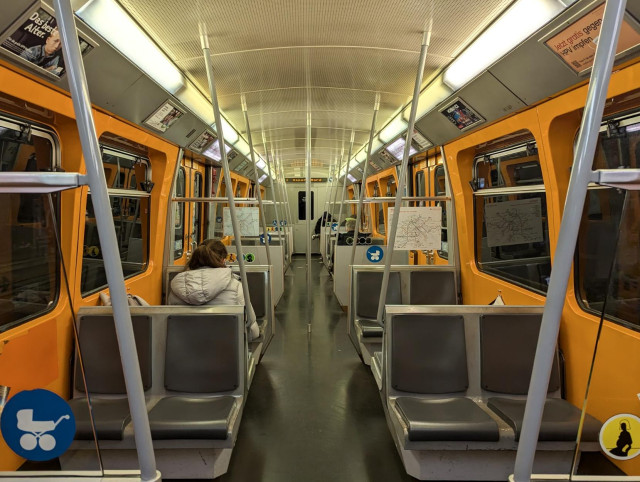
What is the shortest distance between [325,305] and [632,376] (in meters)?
5.25

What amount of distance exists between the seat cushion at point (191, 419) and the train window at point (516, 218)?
2412mm

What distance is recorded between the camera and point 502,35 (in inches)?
97.2

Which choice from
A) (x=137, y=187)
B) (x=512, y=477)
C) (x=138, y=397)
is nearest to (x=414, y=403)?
(x=512, y=477)

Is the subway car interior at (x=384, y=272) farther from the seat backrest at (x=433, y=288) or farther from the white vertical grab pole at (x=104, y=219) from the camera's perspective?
the seat backrest at (x=433, y=288)

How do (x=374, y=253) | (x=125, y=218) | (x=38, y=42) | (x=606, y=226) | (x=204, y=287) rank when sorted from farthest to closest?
(x=374, y=253), (x=125, y=218), (x=204, y=287), (x=606, y=226), (x=38, y=42)

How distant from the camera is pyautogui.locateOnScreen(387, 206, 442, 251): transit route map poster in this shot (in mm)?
3615

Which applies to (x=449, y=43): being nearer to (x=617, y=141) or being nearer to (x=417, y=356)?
(x=617, y=141)

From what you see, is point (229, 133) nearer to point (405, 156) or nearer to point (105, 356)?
point (405, 156)

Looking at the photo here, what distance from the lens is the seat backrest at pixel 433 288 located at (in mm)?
4371

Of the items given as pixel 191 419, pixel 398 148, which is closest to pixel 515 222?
pixel 191 419

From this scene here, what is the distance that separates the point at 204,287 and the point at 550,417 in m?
2.34

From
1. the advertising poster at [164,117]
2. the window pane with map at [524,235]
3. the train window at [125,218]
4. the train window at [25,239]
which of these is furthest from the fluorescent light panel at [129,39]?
the window pane with map at [524,235]

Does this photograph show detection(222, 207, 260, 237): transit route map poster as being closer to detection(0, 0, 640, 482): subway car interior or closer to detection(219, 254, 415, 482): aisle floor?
detection(0, 0, 640, 482): subway car interior

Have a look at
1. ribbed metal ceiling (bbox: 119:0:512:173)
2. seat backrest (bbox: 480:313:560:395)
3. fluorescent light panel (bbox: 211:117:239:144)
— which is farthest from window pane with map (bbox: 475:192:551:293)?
fluorescent light panel (bbox: 211:117:239:144)
